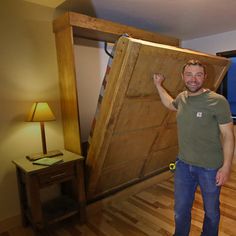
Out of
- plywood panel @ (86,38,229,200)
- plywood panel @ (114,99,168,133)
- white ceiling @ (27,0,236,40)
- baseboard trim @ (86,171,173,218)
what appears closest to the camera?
plywood panel @ (86,38,229,200)

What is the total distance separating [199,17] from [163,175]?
1990 millimetres

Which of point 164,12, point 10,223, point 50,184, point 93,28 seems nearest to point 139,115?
point 93,28

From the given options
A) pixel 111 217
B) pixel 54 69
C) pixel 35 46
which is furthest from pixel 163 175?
pixel 35 46

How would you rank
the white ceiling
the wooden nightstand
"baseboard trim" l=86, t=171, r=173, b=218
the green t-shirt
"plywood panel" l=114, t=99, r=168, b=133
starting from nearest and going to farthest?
1. the green t-shirt
2. the wooden nightstand
3. "plywood panel" l=114, t=99, r=168, b=133
4. the white ceiling
5. "baseboard trim" l=86, t=171, r=173, b=218

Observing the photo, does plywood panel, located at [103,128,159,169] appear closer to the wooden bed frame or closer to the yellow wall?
the wooden bed frame

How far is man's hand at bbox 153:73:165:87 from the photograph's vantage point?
6.16 ft

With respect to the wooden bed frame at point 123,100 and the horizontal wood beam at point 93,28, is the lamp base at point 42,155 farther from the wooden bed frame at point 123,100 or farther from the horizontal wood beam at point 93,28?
the horizontal wood beam at point 93,28

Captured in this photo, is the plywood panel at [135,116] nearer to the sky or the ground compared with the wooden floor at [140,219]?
nearer to the sky

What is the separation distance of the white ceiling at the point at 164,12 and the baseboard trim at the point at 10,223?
6.42ft

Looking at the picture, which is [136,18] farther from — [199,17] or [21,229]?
[21,229]

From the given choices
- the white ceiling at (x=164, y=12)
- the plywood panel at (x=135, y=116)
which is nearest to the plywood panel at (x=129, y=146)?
the plywood panel at (x=135, y=116)

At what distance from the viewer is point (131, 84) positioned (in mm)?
1773

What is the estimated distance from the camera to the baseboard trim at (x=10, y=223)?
203cm

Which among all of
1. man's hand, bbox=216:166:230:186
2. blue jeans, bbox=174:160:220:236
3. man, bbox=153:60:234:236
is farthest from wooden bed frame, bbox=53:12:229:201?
man's hand, bbox=216:166:230:186
